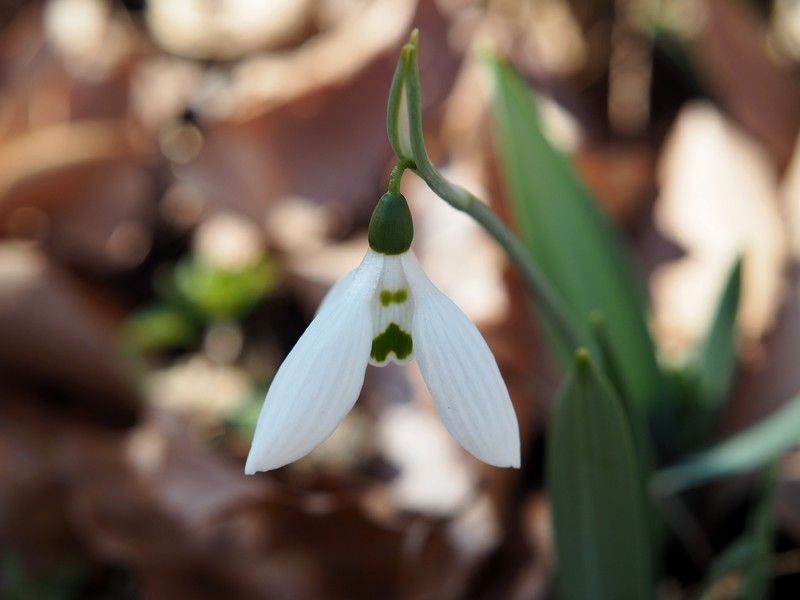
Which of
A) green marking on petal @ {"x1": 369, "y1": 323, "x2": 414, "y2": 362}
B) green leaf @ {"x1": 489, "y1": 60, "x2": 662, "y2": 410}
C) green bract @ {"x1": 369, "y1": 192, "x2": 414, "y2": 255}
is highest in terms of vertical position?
green leaf @ {"x1": 489, "y1": 60, "x2": 662, "y2": 410}

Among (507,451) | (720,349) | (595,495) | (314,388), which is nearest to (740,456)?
(720,349)

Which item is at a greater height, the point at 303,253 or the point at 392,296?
the point at 303,253

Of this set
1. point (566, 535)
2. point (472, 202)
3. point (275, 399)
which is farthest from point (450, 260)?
point (275, 399)

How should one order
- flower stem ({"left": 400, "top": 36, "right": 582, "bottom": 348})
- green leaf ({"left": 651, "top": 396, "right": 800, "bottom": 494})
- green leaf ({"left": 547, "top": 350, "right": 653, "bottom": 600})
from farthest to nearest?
green leaf ({"left": 651, "top": 396, "right": 800, "bottom": 494}) < green leaf ({"left": 547, "top": 350, "right": 653, "bottom": 600}) < flower stem ({"left": 400, "top": 36, "right": 582, "bottom": 348})

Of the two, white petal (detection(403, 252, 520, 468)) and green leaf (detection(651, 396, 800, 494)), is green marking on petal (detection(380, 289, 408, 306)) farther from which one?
green leaf (detection(651, 396, 800, 494))

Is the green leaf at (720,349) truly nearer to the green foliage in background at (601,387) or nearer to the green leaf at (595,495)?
the green foliage in background at (601,387)

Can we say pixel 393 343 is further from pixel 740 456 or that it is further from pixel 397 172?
pixel 740 456

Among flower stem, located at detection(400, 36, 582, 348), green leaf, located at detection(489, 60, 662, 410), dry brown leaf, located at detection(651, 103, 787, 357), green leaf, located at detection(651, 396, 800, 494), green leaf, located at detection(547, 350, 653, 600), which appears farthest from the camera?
dry brown leaf, located at detection(651, 103, 787, 357)

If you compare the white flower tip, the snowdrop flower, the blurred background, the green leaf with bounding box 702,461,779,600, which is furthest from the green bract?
the blurred background

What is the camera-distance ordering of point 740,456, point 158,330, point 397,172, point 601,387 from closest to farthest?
point 397,172 < point 601,387 < point 740,456 < point 158,330
